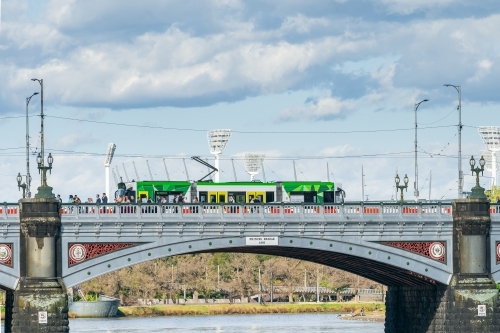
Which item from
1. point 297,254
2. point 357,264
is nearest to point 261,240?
point 297,254

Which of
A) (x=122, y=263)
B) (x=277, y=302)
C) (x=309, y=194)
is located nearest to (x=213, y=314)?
(x=277, y=302)

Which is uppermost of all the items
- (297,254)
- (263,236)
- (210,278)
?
(263,236)

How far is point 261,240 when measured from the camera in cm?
8000

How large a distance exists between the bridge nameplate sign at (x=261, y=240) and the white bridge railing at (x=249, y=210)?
1246mm

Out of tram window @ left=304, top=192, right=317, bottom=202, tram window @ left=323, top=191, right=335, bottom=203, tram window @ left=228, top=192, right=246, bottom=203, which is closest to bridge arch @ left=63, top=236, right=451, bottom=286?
tram window @ left=228, top=192, right=246, bottom=203

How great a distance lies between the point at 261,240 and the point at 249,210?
1.91 m

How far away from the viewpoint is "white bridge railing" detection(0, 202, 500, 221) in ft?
254

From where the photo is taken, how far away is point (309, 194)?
88688 mm

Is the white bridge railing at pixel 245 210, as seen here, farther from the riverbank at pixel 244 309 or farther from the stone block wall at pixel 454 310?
the riverbank at pixel 244 309

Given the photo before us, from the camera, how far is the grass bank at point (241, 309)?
152 m

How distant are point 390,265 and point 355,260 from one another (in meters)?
3.84

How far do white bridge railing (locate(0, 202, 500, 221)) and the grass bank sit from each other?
221ft

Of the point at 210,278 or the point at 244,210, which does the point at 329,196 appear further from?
the point at 210,278

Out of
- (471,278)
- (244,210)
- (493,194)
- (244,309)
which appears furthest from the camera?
(244,309)
